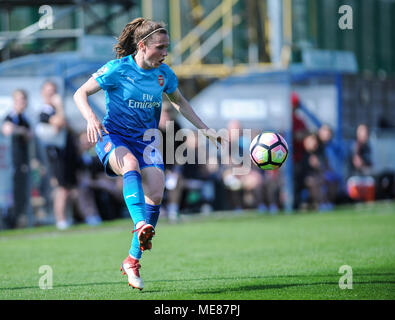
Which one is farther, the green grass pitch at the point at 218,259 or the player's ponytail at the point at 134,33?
the player's ponytail at the point at 134,33

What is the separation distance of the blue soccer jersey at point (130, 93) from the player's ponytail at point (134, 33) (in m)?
0.19

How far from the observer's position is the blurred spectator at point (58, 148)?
14.0 metres

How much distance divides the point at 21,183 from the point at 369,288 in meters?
8.37

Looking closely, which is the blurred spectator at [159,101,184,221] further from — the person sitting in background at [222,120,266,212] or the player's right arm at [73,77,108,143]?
the player's right arm at [73,77,108,143]

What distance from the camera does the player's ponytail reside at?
7133 millimetres

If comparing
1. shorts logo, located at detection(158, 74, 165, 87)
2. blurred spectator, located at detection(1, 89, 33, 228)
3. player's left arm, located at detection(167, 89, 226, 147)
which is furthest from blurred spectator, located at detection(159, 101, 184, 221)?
shorts logo, located at detection(158, 74, 165, 87)

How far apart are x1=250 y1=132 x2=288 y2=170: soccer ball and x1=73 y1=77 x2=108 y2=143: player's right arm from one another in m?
1.67

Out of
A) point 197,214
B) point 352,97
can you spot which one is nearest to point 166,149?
point 197,214

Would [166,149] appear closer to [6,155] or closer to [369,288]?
[6,155]

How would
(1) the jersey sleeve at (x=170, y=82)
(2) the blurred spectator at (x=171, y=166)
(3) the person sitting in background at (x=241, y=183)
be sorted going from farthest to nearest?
(3) the person sitting in background at (x=241, y=183) → (2) the blurred spectator at (x=171, y=166) → (1) the jersey sleeve at (x=170, y=82)

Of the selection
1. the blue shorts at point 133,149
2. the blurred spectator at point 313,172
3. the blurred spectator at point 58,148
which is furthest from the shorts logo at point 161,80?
the blurred spectator at point 313,172

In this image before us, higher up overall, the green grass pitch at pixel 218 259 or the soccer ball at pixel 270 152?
the soccer ball at pixel 270 152

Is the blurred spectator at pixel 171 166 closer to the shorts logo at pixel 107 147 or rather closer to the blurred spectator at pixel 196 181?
the blurred spectator at pixel 196 181

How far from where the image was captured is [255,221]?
14938 mm
